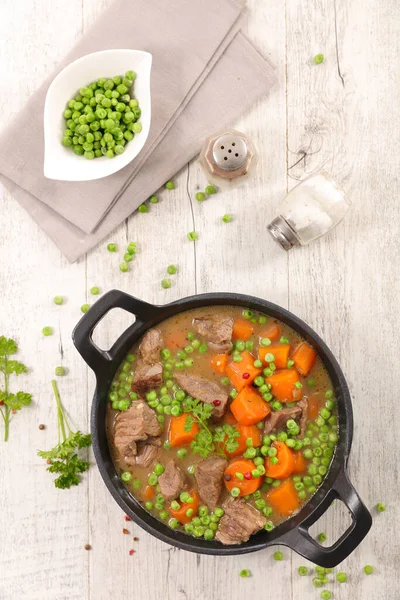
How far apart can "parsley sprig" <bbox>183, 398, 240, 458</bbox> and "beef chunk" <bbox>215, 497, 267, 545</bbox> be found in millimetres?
264

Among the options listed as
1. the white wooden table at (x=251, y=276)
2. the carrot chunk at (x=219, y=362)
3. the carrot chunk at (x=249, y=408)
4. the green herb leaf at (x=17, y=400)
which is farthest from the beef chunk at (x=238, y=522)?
the green herb leaf at (x=17, y=400)

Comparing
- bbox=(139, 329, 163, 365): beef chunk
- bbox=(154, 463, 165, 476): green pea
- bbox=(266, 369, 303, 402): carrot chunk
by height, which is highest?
bbox=(139, 329, 163, 365): beef chunk

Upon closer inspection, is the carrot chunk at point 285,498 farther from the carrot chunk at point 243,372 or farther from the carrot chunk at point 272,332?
the carrot chunk at point 272,332

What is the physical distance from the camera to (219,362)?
11.5 feet

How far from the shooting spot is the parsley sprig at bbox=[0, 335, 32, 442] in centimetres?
381

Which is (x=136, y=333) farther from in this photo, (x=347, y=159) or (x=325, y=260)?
(x=347, y=159)

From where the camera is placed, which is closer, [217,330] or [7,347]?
[217,330]

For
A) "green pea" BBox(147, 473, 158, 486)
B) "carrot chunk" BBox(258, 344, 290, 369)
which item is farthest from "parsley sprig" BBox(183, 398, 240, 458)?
"carrot chunk" BBox(258, 344, 290, 369)

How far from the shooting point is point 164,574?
384 cm

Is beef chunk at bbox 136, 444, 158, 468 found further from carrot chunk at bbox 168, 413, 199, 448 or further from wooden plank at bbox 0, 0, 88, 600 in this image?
wooden plank at bbox 0, 0, 88, 600

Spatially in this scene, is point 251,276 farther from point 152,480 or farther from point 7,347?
point 7,347

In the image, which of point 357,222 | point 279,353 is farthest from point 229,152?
point 279,353

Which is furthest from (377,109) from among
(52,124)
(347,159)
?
(52,124)

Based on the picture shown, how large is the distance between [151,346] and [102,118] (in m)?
1.19
